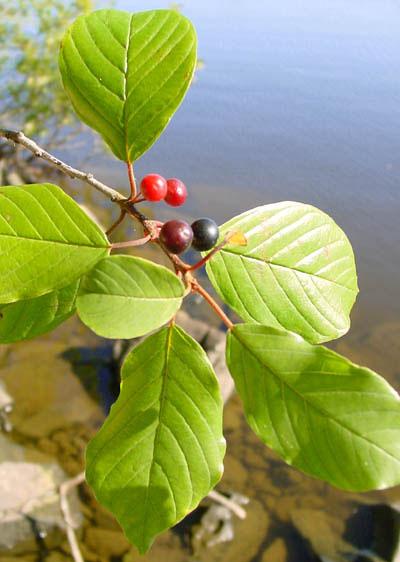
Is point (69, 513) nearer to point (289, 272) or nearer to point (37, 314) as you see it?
point (37, 314)

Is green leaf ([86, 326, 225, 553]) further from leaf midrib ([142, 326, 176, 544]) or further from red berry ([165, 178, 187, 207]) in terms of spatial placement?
red berry ([165, 178, 187, 207])

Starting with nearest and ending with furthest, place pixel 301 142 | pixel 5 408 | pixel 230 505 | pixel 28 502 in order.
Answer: pixel 28 502
pixel 230 505
pixel 5 408
pixel 301 142

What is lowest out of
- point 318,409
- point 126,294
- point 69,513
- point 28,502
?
point 69,513

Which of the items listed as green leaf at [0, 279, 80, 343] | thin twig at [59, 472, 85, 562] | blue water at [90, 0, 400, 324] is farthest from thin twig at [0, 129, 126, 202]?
blue water at [90, 0, 400, 324]

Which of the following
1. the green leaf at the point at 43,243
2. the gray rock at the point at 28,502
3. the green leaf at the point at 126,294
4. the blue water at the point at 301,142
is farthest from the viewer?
the blue water at the point at 301,142

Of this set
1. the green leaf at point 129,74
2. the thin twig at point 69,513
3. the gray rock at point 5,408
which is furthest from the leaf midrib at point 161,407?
the gray rock at point 5,408

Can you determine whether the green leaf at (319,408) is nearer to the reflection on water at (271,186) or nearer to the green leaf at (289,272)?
the green leaf at (289,272)

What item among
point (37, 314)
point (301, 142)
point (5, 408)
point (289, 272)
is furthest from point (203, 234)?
point (301, 142)
